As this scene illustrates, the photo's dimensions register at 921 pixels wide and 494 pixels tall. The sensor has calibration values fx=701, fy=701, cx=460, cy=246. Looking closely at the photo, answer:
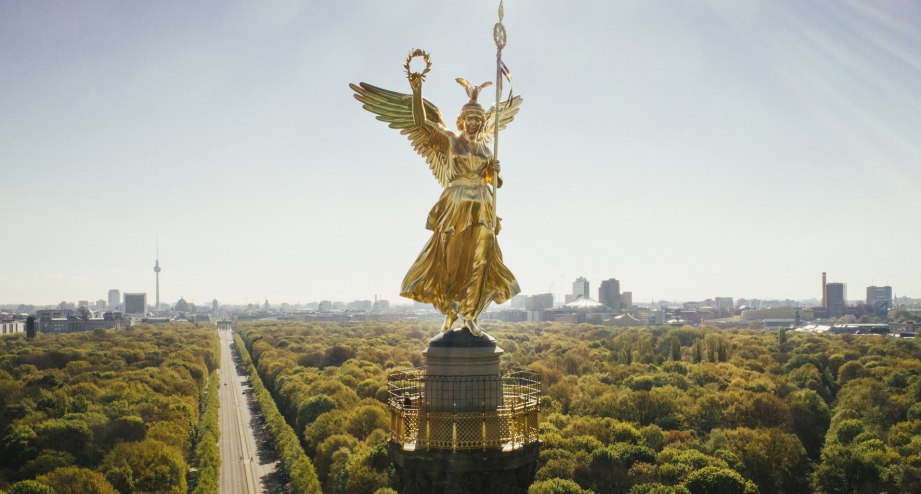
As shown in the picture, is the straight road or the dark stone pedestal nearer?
the dark stone pedestal

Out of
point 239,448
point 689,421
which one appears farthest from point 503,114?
point 239,448

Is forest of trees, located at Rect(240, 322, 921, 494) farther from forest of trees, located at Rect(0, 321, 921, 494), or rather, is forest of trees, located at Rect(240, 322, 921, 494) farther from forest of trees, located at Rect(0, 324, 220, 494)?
forest of trees, located at Rect(0, 324, 220, 494)

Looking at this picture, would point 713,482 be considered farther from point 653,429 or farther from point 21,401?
point 21,401

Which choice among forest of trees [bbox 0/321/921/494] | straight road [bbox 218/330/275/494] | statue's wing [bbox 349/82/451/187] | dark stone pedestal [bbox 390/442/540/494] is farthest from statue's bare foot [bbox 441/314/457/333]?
straight road [bbox 218/330/275/494]

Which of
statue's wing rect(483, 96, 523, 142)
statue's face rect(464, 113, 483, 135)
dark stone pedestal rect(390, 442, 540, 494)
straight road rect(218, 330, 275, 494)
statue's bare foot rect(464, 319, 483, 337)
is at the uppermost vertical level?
statue's wing rect(483, 96, 523, 142)

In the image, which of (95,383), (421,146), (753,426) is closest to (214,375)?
(95,383)

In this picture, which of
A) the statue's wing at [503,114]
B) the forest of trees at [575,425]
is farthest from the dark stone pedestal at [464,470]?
the forest of trees at [575,425]
